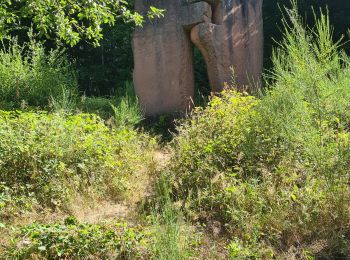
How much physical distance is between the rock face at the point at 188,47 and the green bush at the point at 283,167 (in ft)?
7.80

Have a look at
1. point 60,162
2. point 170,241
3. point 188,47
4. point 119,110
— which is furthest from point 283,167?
point 119,110

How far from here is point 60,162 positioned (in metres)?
4.72

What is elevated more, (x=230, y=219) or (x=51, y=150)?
(x=51, y=150)

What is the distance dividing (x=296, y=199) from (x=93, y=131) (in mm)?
2779

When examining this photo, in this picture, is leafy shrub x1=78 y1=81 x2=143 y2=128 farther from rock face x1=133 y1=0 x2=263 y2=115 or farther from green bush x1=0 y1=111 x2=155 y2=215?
green bush x1=0 y1=111 x2=155 y2=215

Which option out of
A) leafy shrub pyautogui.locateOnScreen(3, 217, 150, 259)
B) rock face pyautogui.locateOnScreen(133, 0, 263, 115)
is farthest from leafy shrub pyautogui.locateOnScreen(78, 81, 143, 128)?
leafy shrub pyautogui.locateOnScreen(3, 217, 150, 259)

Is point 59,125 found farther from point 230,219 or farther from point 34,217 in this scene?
point 230,219

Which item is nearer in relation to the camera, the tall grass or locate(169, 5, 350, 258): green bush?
the tall grass

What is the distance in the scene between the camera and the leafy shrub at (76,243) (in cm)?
339

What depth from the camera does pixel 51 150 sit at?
192 inches

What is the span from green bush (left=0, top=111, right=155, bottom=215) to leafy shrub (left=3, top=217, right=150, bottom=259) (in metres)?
0.93

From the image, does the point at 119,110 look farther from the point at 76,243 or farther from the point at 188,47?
the point at 76,243

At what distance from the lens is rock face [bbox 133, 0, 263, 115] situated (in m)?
7.26

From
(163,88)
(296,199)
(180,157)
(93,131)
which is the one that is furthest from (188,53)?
(296,199)
